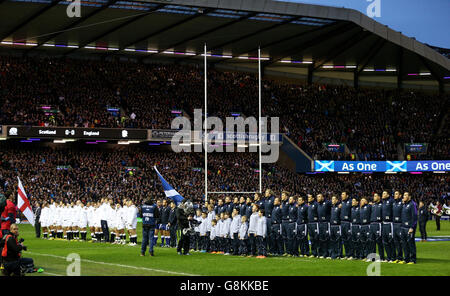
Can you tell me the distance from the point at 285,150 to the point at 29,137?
18516 mm

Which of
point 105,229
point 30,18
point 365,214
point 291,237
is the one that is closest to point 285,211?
point 291,237

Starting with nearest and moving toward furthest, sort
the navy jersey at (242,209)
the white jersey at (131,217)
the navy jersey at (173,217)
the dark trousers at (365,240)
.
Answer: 1. the dark trousers at (365,240)
2. the navy jersey at (242,209)
3. the navy jersey at (173,217)
4. the white jersey at (131,217)

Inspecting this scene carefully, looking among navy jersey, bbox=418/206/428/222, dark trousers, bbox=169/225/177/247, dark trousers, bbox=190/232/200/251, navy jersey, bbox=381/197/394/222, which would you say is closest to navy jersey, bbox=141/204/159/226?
dark trousers, bbox=190/232/200/251

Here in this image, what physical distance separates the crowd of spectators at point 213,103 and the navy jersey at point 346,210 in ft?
95.4

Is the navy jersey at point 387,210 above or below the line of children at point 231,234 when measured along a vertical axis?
above

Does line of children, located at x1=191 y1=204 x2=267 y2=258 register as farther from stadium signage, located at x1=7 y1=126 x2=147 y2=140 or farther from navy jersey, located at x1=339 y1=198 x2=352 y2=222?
stadium signage, located at x1=7 y1=126 x2=147 y2=140

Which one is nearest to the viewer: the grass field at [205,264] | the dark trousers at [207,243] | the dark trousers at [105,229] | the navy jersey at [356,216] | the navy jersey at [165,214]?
the grass field at [205,264]

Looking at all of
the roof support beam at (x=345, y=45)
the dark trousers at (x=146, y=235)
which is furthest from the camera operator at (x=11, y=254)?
the roof support beam at (x=345, y=45)

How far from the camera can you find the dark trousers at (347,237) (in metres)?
19.9

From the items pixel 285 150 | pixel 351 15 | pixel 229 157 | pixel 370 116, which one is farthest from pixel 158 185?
pixel 370 116

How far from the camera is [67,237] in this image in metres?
30.0

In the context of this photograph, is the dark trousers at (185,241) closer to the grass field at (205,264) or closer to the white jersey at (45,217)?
the grass field at (205,264)

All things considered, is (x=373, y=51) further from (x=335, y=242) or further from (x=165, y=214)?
Answer: (x=335, y=242)

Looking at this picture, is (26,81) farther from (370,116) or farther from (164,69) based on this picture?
(370,116)
